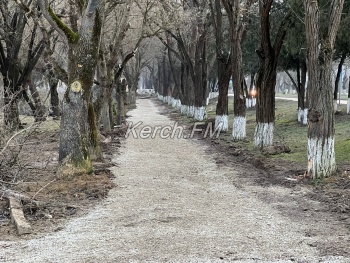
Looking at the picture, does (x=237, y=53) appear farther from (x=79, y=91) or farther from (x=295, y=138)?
(x=79, y=91)

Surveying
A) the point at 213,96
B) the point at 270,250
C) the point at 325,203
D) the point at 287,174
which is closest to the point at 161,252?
the point at 270,250

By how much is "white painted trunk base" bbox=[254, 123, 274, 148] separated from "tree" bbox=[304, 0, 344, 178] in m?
4.46

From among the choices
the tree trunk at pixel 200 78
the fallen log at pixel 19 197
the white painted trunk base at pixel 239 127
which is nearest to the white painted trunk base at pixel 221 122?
the white painted trunk base at pixel 239 127

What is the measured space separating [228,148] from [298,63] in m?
10.6

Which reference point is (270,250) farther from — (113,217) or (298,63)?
(298,63)

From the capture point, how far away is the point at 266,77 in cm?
1527

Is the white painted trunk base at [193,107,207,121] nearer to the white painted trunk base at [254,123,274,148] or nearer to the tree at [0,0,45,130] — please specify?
the tree at [0,0,45,130]

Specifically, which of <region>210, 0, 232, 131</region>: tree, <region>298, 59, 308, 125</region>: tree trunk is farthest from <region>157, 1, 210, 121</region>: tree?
<region>298, 59, 308, 125</region>: tree trunk

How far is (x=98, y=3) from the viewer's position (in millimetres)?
11078

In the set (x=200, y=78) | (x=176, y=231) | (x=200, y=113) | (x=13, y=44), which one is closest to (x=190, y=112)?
(x=200, y=113)

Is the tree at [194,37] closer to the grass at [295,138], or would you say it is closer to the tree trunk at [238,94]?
the grass at [295,138]

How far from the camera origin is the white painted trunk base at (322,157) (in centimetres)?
1108

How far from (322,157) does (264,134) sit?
4801 mm

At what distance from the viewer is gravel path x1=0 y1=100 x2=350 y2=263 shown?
601 centimetres
